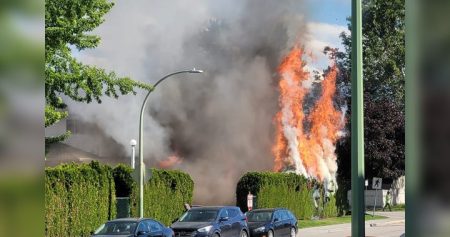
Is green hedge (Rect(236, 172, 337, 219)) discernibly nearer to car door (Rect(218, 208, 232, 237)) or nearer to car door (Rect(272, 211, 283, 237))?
car door (Rect(272, 211, 283, 237))

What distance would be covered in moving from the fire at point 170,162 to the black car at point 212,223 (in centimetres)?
2421

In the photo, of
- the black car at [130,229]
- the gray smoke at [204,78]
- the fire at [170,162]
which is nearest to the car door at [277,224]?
the black car at [130,229]

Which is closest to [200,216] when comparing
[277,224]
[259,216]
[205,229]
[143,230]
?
[205,229]

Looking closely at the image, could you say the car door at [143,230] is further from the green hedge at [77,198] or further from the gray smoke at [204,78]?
the gray smoke at [204,78]

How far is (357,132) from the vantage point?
8.43m

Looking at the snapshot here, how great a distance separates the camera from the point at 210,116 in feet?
169

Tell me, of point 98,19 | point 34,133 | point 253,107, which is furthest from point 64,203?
point 253,107

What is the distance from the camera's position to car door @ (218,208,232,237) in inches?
893

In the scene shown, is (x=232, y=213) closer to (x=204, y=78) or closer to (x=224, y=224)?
(x=224, y=224)

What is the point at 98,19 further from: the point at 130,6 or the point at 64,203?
the point at 130,6

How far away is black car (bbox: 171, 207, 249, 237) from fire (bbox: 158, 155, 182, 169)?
24.2 m

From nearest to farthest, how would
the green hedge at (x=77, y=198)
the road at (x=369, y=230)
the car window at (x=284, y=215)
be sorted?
the green hedge at (x=77, y=198)
the car window at (x=284, y=215)
the road at (x=369, y=230)

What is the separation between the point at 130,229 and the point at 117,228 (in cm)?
40

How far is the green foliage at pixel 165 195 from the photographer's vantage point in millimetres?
30688
